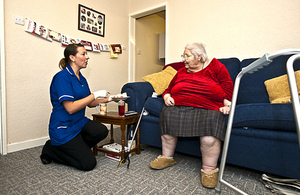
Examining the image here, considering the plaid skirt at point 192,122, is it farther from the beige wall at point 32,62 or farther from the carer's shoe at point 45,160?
the beige wall at point 32,62

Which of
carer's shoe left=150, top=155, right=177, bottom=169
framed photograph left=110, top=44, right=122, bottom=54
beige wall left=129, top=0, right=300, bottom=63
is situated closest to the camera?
carer's shoe left=150, top=155, right=177, bottom=169

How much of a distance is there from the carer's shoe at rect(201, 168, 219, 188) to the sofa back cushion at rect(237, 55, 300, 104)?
91 centimetres

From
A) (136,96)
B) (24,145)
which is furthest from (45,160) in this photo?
(136,96)

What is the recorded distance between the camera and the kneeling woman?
1.46 meters

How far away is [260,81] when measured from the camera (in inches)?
70.1

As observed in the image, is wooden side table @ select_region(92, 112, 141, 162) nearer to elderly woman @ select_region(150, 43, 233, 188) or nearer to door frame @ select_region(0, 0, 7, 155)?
elderly woman @ select_region(150, 43, 233, 188)

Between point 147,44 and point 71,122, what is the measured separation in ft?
9.47

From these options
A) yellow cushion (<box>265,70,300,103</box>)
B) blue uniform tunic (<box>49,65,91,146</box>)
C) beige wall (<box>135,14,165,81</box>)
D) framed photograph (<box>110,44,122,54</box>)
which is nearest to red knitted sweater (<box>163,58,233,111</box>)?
yellow cushion (<box>265,70,300,103</box>)

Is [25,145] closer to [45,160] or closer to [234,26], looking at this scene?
[45,160]

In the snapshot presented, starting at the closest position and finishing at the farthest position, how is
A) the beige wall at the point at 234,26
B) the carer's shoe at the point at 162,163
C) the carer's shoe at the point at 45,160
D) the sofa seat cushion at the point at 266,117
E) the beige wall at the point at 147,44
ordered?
1. the sofa seat cushion at the point at 266,117
2. the carer's shoe at the point at 162,163
3. the carer's shoe at the point at 45,160
4. the beige wall at the point at 234,26
5. the beige wall at the point at 147,44

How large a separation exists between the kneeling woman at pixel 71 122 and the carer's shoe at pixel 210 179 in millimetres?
842

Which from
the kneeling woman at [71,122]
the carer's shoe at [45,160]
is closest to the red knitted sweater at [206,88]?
the kneeling woman at [71,122]

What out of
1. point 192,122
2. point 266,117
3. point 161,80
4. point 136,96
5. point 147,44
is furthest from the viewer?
point 147,44

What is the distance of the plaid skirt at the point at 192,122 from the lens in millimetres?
1269
